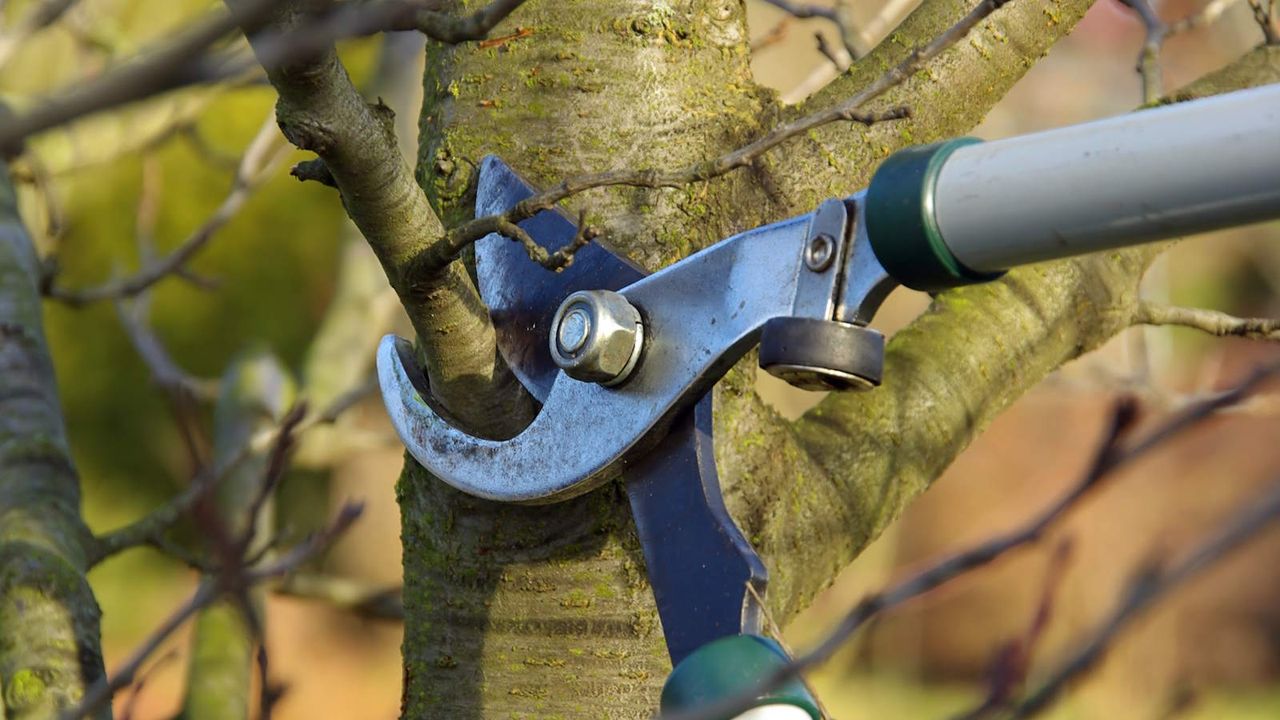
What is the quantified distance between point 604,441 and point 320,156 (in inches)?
14.3

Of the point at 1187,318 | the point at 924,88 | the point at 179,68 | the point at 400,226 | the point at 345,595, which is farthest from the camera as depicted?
the point at 345,595

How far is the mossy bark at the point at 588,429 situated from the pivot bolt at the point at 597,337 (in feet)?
0.27

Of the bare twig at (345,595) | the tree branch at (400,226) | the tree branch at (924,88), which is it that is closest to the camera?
the tree branch at (400,226)

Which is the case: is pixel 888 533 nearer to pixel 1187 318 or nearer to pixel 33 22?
pixel 1187 318

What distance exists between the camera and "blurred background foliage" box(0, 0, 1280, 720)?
26.1 feet

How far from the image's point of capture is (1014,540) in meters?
0.75

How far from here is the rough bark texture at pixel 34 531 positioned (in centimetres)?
141

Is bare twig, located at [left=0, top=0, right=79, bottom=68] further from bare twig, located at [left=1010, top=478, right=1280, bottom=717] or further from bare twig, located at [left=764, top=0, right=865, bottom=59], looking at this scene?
bare twig, located at [left=764, top=0, right=865, bottom=59]

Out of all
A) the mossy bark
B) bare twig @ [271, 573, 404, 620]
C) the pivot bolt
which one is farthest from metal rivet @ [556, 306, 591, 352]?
bare twig @ [271, 573, 404, 620]

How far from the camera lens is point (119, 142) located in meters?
3.31

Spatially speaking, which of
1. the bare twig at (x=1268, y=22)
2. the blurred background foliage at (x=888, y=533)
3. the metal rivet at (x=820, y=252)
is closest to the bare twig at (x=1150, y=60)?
the bare twig at (x=1268, y=22)

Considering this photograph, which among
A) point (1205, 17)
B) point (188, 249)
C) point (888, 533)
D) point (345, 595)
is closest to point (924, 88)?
point (1205, 17)

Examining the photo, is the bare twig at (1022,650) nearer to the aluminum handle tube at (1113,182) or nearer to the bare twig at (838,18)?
the aluminum handle tube at (1113,182)

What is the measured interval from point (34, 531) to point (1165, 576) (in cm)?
146
